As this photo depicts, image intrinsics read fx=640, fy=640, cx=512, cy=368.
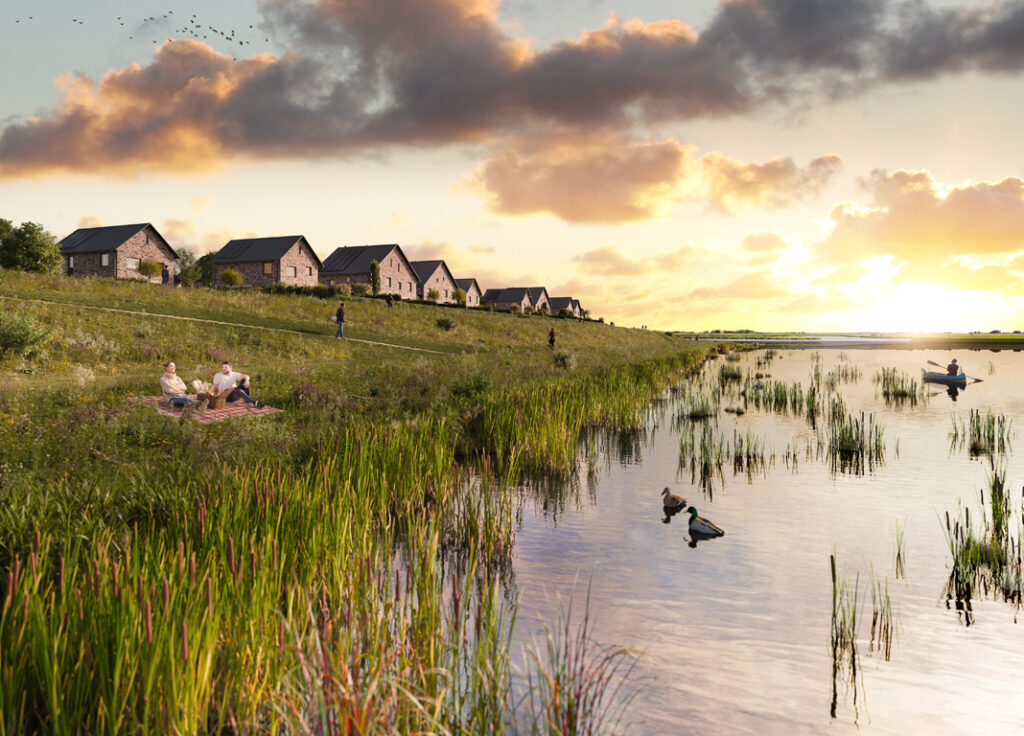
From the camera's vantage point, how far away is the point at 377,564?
4.90 m

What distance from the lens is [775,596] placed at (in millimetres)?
6855

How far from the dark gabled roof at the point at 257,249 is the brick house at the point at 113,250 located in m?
7.47

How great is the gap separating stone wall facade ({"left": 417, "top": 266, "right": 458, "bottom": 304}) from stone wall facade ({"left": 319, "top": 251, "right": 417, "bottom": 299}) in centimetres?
288

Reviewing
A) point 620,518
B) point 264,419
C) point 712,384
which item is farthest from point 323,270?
point 620,518

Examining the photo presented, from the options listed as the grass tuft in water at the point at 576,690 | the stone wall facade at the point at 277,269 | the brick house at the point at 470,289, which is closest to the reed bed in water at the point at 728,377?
the grass tuft in water at the point at 576,690

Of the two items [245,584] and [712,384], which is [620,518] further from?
[712,384]

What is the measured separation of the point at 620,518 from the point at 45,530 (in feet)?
23.4

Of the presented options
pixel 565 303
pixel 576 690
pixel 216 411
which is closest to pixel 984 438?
pixel 576 690

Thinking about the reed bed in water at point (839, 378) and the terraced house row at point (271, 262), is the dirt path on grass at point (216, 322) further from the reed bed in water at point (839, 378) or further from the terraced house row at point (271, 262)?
the terraced house row at point (271, 262)

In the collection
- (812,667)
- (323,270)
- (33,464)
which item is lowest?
(812,667)

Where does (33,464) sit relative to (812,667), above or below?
above

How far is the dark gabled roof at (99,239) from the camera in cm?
7081

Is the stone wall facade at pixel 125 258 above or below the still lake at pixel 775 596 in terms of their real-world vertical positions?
above

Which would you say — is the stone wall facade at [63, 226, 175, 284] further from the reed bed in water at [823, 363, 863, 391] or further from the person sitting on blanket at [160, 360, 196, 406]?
the reed bed in water at [823, 363, 863, 391]
